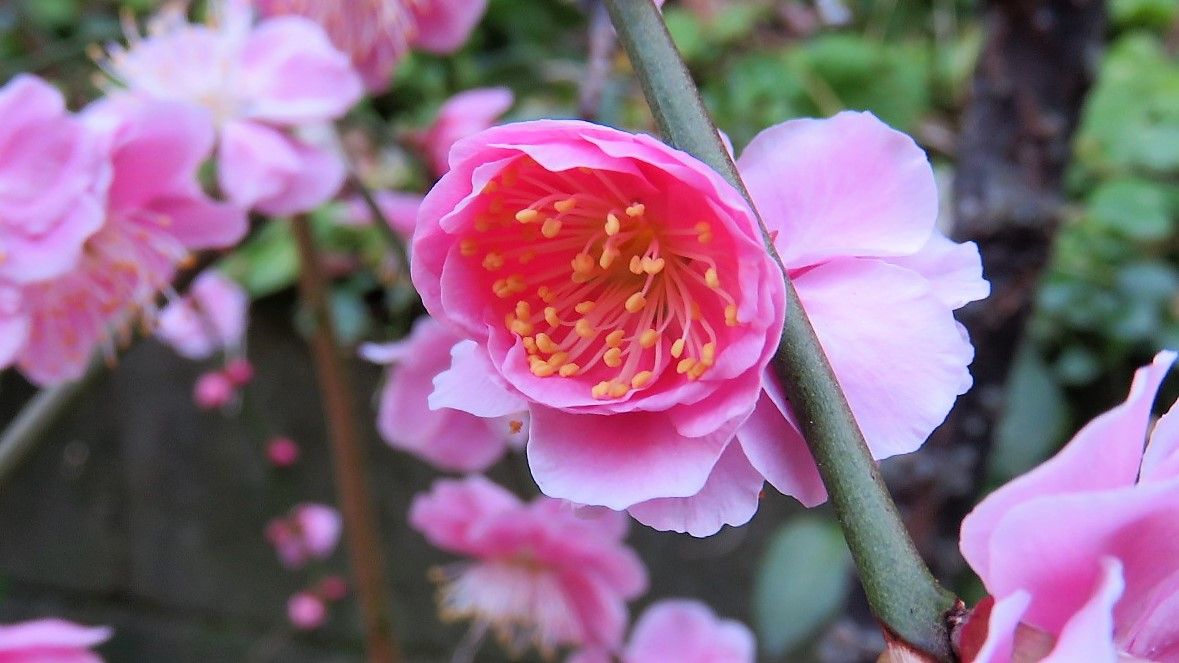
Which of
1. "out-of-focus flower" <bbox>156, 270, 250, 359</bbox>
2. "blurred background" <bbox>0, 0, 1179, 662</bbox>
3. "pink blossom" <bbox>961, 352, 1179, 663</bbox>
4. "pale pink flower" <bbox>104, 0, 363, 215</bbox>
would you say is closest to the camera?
"pink blossom" <bbox>961, 352, 1179, 663</bbox>

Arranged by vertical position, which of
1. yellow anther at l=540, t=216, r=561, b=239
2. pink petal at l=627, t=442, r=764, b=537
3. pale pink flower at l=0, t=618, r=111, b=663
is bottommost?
pale pink flower at l=0, t=618, r=111, b=663

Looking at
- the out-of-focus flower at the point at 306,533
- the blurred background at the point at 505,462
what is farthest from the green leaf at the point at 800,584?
the out-of-focus flower at the point at 306,533

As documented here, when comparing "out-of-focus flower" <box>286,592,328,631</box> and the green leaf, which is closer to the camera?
the green leaf

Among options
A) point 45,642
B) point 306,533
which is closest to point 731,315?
point 45,642

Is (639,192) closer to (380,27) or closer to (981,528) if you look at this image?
(981,528)

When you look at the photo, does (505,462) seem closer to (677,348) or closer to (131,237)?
(131,237)

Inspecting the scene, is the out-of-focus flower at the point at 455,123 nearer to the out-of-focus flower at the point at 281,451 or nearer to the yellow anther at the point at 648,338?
the yellow anther at the point at 648,338

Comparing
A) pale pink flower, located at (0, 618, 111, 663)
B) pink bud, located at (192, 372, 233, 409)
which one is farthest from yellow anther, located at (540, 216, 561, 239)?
pink bud, located at (192, 372, 233, 409)

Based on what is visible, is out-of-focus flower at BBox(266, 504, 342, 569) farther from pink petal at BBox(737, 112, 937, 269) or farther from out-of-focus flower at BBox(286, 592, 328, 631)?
pink petal at BBox(737, 112, 937, 269)
